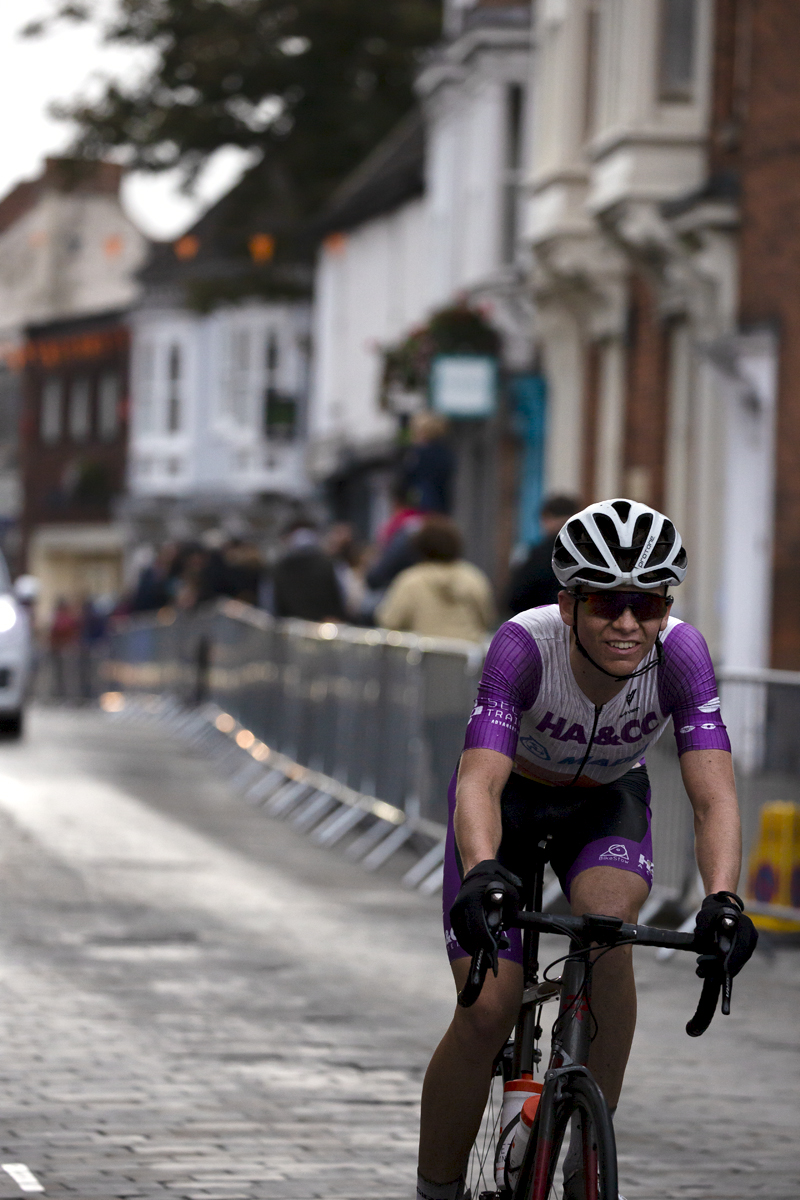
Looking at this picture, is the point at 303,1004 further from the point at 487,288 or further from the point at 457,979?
the point at 487,288

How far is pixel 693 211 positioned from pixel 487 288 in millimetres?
7466

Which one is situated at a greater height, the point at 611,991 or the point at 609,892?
the point at 609,892

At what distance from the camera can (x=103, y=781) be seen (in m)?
17.2

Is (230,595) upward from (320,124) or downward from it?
downward

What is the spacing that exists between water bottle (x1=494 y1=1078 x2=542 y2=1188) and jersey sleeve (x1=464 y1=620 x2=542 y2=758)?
2.15 feet

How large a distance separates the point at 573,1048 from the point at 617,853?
1.59ft

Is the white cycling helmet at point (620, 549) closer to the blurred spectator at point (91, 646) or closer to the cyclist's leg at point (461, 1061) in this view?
the cyclist's leg at point (461, 1061)

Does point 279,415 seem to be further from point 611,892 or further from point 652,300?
point 611,892

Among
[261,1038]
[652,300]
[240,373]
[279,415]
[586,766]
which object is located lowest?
[261,1038]

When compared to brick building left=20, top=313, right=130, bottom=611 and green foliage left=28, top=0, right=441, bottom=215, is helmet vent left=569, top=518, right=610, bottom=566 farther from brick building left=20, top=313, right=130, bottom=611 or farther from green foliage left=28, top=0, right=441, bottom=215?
brick building left=20, top=313, right=130, bottom=611

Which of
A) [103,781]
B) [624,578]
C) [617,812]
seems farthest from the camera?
[103,781]

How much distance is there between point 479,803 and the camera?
464cm

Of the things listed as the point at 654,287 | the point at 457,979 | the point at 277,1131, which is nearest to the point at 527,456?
the point at 654,287

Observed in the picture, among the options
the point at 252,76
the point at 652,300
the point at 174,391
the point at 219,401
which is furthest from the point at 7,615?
the point at 174,391
